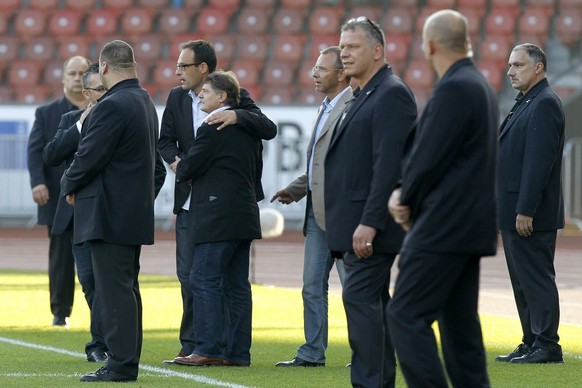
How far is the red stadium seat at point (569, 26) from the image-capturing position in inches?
1012

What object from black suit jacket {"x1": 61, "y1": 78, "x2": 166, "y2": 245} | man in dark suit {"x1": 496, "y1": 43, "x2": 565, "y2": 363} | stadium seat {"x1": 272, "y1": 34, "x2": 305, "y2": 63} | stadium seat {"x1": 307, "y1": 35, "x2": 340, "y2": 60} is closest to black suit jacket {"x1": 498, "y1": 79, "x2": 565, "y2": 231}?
man in dark suit {"x1": 496, "y1": 43, "x2": 565, "y2": 363}

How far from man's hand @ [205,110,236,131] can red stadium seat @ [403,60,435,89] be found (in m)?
16.5

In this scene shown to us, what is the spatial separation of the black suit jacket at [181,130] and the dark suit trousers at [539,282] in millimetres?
1816

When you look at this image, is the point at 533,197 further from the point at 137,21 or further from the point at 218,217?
the point at 137,21

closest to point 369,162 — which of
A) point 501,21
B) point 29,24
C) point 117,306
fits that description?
point 117,306

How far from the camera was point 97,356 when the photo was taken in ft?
28.5

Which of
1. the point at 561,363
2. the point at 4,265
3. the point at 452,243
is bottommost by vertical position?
the point at 4,265

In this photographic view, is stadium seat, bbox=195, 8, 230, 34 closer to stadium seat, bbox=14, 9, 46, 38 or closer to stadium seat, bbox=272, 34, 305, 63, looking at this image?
stadium seat, bbox=272, 34, 305, 63

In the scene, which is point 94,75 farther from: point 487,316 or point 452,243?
point 487,316

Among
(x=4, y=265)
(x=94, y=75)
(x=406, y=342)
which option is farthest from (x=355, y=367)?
(x=4, y=265)

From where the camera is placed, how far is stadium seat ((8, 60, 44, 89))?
26.3 meters

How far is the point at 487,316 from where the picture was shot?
12.0 meters

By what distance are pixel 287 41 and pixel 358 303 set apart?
2006 cm

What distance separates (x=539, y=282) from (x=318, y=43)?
17.4 meters
